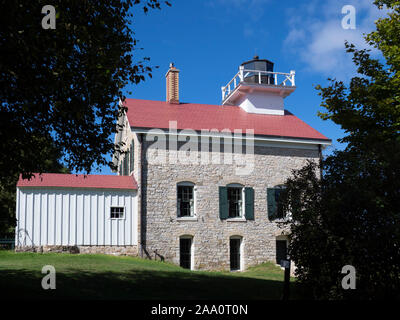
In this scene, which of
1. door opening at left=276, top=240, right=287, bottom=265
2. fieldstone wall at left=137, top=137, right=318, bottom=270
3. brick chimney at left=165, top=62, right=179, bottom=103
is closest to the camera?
fieldstone wall at left=137, top=137, right=318, bottom=270

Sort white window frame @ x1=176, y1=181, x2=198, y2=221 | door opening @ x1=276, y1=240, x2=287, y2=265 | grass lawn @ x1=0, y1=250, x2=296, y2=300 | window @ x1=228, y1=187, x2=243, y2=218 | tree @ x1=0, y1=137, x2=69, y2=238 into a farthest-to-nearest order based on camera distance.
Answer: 1. door opening @ x1=276, y1=240, x2=287, y2=265
2. window @ x1=228, y1=187, x2=243, y2=218
3. white window frame @ x1=176, y1=181, x2=198, y2=221
4. tree @ x1=0, y1=137, x2=69, y2=238
5. grass lawn @ x1=0, y1=250, x2=296, y2=300

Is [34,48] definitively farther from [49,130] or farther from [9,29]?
[49,130]

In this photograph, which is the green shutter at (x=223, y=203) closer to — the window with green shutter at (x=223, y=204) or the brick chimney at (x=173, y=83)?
the window with green shutter at (x=223, y=204)

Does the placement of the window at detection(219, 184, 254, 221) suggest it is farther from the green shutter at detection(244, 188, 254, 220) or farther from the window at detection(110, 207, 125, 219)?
the window at detection(110, 207, 125, 219)

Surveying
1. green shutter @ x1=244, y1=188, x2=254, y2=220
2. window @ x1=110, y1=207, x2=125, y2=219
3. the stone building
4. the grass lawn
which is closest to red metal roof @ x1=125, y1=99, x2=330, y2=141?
the stone building

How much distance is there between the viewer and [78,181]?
19656 millimetres

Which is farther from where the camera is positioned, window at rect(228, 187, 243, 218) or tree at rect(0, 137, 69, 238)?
window at rect(228, 187, 243, 218)

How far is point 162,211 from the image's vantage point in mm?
20406

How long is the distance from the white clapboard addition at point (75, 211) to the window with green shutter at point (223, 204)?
13.5ft

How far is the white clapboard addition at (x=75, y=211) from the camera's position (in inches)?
732

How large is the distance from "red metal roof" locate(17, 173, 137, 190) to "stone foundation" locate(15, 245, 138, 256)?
262 centimetres

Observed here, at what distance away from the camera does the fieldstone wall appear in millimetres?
20234

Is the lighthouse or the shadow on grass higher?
the lighthouse

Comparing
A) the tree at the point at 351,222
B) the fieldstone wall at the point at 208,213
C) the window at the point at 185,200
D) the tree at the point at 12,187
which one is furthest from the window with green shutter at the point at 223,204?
the tree at the point at 351,222
